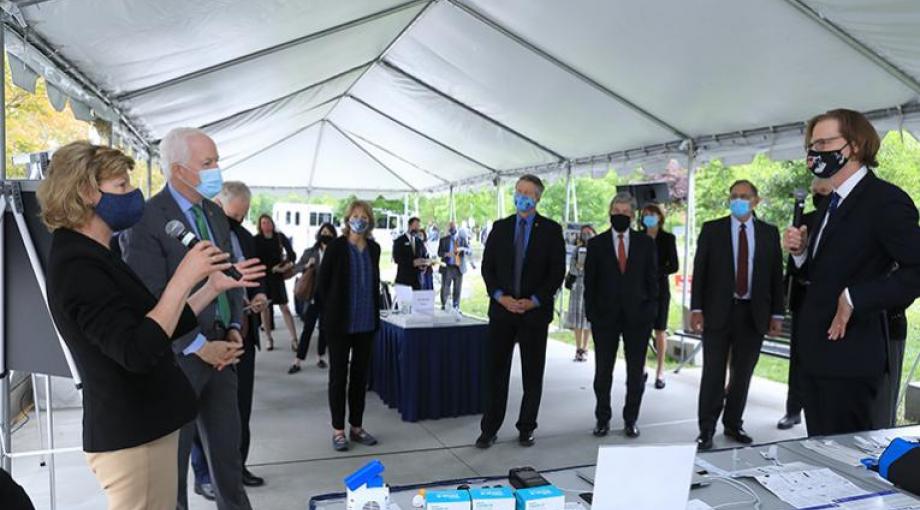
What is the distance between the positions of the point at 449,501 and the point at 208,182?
4.99ft

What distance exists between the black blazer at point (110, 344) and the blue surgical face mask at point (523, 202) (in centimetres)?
255

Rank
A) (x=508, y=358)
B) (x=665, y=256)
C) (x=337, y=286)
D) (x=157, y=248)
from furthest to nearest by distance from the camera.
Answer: (x=665, y=256) < (x=508, y=358) < (x=337, y=286) < (x=157, y=248)

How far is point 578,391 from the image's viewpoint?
5418 mm

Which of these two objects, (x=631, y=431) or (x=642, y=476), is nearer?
(x=642, y=476)

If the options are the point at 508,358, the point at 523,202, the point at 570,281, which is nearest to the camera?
the point at 523,202

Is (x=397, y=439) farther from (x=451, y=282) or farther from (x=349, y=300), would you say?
(x=451, y=282)

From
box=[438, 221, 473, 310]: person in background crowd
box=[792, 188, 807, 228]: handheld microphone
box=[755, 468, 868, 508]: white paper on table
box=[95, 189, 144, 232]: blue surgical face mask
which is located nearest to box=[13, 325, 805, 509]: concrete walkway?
box=[95, 189, 144, 232]: blue surgical face mask

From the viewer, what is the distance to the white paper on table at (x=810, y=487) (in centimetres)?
135

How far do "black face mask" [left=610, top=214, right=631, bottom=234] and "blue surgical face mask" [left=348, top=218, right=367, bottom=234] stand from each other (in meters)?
1.78

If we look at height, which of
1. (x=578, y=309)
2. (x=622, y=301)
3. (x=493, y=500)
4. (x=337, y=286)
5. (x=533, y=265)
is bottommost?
(x=578, y=309)

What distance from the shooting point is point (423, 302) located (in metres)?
4.58

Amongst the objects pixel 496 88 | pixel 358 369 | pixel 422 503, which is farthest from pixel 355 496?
pixel 496 88

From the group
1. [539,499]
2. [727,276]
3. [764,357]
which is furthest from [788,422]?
[764,357]

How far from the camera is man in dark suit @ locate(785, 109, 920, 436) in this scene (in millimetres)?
1777
